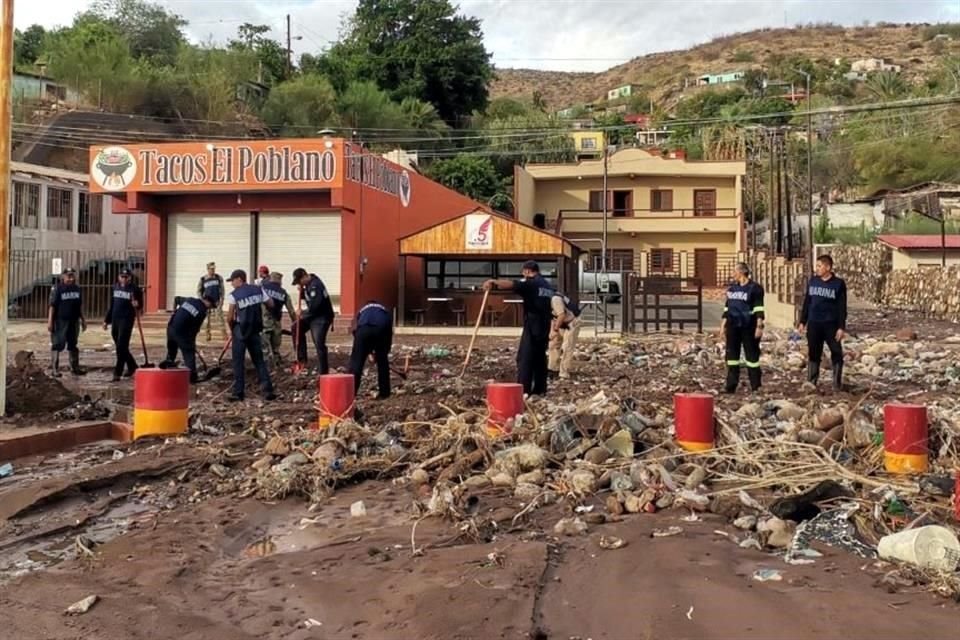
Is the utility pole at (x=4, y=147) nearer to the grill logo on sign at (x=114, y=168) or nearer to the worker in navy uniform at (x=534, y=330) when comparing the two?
the worker in navy uniform at (x=534, y=330)

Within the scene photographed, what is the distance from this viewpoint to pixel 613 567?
17.1 feet

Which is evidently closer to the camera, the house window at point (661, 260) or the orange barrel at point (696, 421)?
the orange barrel at point (696, 421)

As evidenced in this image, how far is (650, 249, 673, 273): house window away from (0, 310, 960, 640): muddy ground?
42.2 metres

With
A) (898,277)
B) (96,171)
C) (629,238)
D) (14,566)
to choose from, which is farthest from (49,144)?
(14,566)

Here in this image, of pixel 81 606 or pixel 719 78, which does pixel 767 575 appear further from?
pixel 719 78

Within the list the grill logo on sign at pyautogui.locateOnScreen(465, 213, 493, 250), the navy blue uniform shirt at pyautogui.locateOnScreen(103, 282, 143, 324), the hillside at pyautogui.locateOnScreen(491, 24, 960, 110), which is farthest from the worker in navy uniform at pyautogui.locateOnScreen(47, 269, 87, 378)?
the hillside at pyautogui.locateOnScreen(491, 24, 960, 110)

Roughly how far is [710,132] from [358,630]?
212 ft

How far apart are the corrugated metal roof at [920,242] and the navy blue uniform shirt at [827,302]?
27126 mm

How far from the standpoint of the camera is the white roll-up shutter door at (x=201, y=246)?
26.8 metres

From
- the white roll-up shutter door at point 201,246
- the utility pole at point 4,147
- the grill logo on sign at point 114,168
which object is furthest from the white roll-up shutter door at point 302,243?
the utility pole at point 4,147

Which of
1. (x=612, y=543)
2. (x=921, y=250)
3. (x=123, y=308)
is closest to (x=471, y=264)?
(x=123, y=308)

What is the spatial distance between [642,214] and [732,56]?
321 ft

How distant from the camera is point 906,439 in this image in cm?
689

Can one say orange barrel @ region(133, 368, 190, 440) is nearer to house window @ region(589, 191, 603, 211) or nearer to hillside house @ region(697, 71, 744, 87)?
house window @ region(589, 191, 603, 211)
